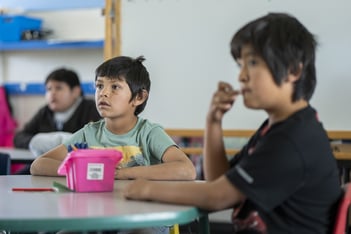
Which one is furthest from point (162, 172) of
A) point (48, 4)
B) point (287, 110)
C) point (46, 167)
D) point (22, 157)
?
point (48, 4)

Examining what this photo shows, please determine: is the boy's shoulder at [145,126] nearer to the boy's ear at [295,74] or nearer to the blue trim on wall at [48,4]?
the boy's ear at [295,74]

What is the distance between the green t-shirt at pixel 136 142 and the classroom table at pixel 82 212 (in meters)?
0.47

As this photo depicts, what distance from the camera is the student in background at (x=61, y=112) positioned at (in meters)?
4.11

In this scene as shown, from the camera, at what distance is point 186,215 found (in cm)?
128

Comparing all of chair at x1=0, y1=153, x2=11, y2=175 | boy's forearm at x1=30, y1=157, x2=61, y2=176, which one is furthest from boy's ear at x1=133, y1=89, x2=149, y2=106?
chair at x1=0, y1=153, x2=11, y2=175

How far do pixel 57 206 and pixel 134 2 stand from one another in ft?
7.96

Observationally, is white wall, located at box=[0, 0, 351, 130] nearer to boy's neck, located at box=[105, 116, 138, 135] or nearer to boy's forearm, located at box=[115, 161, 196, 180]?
boy's neck, located at box=[105, 116, 138, 135]

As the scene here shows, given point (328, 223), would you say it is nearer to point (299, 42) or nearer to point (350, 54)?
point (299, 42)

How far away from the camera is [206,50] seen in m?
3.42

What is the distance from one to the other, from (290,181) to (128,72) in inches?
38.7

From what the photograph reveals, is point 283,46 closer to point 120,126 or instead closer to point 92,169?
point 92,169

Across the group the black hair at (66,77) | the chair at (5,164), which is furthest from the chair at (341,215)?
the black hair at (66,77)

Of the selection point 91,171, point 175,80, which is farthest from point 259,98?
point 175,80

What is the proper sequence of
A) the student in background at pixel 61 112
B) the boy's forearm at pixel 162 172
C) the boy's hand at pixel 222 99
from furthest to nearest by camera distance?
the student in background at pixel 61 112 → the boy's forearm at pixel 162 172 → the boy's hand at pixel 222 99
